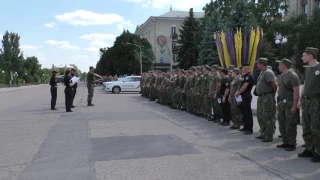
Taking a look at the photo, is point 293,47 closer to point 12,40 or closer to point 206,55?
point 206,55

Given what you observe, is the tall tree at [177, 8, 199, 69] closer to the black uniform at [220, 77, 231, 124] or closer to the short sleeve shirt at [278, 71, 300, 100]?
the black uniform at [220, 77, 231, 124]

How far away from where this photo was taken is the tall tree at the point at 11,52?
228ft

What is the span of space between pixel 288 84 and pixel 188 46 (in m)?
44.7

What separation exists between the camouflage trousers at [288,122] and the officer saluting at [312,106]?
0.60m

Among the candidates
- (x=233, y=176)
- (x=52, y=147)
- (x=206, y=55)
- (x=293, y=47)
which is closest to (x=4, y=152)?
(x=52, y=147)

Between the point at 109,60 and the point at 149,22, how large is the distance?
14.7 metres

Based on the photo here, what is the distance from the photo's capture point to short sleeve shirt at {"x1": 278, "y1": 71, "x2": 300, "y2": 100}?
7.30 meters

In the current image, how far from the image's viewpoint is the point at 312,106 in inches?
252

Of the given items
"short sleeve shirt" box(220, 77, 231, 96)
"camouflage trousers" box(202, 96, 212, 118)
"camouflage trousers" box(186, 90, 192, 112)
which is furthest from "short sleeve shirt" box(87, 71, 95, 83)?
"short sleeve shirt" box(220, 77, 231, 96)

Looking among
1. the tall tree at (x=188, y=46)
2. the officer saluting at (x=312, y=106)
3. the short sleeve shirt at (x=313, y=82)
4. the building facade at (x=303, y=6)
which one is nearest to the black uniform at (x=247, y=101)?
the officer saluting at (x=312, y=106)

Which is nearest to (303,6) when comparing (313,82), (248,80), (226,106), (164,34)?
(164,34)

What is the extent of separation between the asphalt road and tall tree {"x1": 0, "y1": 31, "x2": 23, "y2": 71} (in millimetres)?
63478

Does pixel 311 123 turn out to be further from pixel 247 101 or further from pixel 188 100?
pixel 188 100

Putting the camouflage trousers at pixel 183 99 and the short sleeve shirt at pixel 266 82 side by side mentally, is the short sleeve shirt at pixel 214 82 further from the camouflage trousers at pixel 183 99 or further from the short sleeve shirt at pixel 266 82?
the camouflage trousers at pixel 183 99
